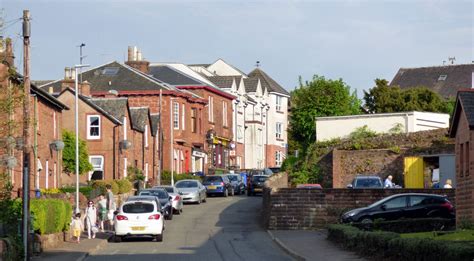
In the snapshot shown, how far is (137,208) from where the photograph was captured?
124 ft

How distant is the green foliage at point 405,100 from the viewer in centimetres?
8700

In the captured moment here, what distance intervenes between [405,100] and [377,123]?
2508cm

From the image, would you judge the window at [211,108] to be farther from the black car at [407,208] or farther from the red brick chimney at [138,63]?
the black car at [407,208]

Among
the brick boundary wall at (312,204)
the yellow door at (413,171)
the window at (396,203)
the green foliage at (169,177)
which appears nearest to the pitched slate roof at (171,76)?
the green foliage at (169,177)

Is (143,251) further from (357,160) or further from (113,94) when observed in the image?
(113,94)

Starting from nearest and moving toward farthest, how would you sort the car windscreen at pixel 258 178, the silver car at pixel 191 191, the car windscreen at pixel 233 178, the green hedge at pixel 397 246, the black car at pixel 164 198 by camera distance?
the green hedge at pixel 397 246
the black car at pixel 164 198
the silver car at pixel 191 191
the car windscreen at pixel 258 178
the car windscreen at pixel 233 178

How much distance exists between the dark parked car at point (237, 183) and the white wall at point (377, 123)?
304 inches

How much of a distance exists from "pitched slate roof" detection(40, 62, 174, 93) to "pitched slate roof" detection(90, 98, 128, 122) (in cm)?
1346

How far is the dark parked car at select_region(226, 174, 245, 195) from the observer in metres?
70.8

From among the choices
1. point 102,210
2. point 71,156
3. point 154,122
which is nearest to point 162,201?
point 102,210

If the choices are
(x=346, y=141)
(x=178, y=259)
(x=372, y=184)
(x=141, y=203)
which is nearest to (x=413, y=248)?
(x=178, y=259)

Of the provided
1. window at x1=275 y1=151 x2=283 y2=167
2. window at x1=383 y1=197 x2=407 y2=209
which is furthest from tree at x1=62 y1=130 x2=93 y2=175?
window at x1=275 y1=151 x2=283 y2=167

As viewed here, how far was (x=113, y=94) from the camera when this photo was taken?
7494 cm

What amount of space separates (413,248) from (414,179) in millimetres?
33560
